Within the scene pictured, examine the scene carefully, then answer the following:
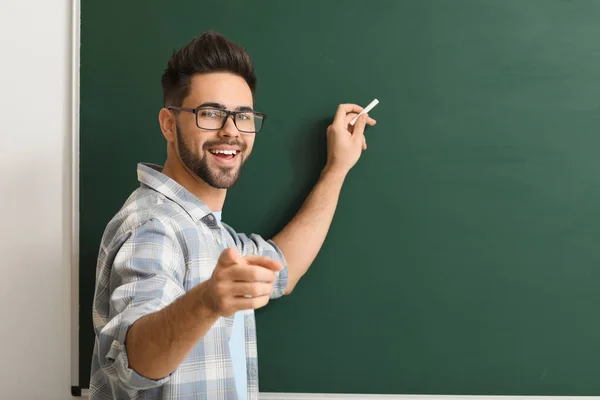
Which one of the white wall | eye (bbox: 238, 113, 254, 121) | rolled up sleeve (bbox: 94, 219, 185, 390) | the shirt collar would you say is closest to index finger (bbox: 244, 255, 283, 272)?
rolled up sleeve (bbox: 94, 219, 185, 390)

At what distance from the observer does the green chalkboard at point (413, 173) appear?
1.60m

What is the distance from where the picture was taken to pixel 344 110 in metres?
1.59

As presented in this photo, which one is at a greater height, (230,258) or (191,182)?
(191,182)

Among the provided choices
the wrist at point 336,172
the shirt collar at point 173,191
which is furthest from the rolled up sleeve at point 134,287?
the wrist at point 336,172

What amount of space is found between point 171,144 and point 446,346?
95cm

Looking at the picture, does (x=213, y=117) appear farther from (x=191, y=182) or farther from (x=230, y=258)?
(x=230, y=258)

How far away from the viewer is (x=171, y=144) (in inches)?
53.4

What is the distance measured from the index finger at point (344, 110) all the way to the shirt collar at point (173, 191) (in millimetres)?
497

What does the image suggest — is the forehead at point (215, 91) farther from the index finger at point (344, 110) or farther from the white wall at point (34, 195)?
the white wall at point (34, 195)

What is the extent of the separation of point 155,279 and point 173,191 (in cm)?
31

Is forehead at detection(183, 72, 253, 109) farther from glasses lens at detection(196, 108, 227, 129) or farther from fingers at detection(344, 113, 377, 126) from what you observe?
fingers at detection(344, 113, 377, 126)

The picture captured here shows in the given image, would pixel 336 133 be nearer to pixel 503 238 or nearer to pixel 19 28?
pixel 503 238

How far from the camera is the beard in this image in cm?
130

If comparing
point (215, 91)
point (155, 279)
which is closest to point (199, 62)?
point (215, 91)
